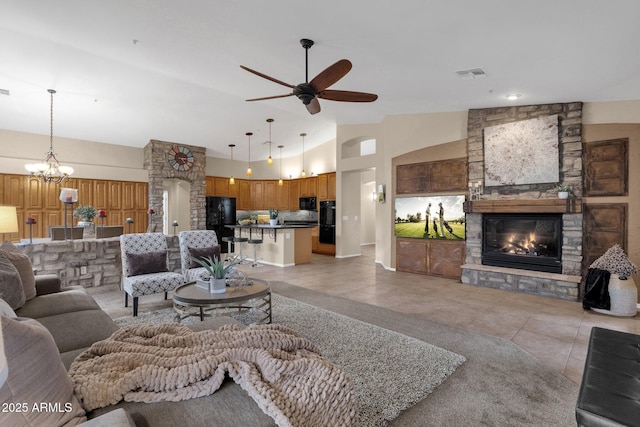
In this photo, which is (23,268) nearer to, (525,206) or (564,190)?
(525,206)

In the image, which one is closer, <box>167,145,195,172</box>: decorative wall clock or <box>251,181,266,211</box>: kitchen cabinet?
<box>167,145,195,172</box>: decorative wall clock

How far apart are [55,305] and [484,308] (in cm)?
465

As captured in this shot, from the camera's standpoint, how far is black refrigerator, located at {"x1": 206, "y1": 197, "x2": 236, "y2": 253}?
9653 millimetres

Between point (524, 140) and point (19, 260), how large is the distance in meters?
6.48

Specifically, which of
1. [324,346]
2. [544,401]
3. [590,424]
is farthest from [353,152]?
[590,424]

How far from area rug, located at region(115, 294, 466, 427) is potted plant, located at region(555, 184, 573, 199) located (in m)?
3.39

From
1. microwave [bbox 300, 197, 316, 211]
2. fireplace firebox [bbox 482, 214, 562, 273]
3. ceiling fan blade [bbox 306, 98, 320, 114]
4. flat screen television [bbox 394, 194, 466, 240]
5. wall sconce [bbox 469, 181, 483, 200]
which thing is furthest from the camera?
microwave [bbox 300, 197, 316, 211]

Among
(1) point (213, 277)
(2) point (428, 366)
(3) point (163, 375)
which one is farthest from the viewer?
(1) point (213, 277)

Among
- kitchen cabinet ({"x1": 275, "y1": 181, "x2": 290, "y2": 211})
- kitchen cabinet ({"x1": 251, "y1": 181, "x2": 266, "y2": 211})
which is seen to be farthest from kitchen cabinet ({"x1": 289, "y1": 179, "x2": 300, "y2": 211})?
kitchen cabinet ({"x1": 251, "y1": 181, "x2": 266, "y2": 211})

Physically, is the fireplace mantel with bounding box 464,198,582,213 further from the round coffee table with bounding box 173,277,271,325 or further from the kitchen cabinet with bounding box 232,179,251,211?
the kitchen cabinet with bounding box 232,179,251,211

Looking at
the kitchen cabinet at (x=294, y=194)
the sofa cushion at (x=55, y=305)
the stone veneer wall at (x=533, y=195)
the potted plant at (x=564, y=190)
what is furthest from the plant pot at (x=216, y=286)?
the kitchen cabinet at (x=294, y=194)

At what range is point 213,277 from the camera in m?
3.21

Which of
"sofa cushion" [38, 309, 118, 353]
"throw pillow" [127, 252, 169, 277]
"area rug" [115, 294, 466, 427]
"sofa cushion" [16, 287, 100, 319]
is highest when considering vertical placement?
"throw pillow" [127, 252, 169, 277]

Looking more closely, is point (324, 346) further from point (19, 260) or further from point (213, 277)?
point (19, 260)
